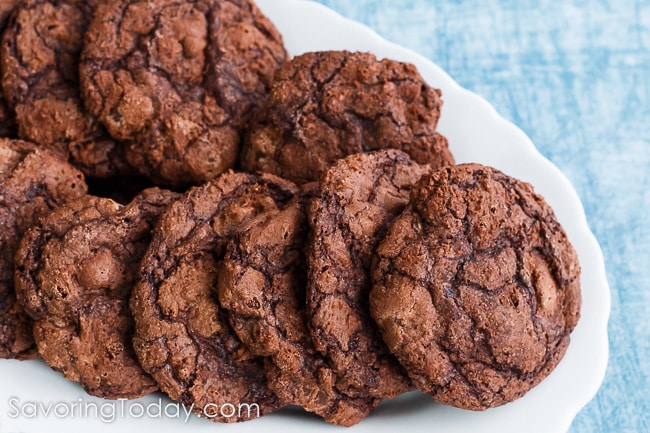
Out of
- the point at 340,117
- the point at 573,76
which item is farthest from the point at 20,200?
the point at 573,76

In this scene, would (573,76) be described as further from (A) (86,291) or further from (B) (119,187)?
(A) (86,291)

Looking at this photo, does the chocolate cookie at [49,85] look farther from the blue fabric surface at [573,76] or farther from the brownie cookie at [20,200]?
the blue fabric surface at [573,76]

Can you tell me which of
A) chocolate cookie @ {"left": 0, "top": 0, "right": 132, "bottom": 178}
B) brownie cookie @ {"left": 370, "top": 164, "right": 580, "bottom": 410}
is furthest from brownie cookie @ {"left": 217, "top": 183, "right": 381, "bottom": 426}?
chocolate cookie @ {"left": 0, "top": 0, "right": 132, "bottom": 178}

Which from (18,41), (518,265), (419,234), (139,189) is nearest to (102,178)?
(139,189)

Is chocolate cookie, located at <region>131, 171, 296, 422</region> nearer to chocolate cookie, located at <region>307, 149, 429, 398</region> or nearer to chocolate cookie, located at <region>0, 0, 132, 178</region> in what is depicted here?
chocolate cookie, located at <region>307, 149, 429, 398</region>

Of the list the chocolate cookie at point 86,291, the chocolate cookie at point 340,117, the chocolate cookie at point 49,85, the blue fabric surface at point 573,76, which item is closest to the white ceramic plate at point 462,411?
the chocolate cookie at point 86,291

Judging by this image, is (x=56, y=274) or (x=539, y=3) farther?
(x=539, y=3)

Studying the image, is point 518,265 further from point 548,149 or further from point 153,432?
point 548,149
